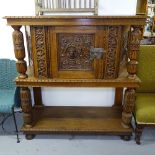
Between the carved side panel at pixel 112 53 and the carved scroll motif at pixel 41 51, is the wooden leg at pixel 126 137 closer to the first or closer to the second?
the carved side panel at pixel 112 53

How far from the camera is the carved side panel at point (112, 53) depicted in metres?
1.50

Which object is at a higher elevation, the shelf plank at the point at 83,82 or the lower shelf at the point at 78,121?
the shelf plank at the point at 83,82

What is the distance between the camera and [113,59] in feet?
5.16

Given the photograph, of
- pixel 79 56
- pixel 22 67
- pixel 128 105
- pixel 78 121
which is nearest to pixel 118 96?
pixel 128 105

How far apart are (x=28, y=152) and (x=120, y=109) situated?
3.39ft

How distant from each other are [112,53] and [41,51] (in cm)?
55

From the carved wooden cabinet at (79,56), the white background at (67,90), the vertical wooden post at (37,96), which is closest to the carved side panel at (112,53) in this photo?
the carved wooden cabinet at (79,56)

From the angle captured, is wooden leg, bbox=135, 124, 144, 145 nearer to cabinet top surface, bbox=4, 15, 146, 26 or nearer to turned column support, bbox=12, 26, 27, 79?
cabinet top surface, bbox=4, 15, 146, 26

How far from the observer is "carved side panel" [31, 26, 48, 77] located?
1.51 m

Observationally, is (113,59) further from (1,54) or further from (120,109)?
(1,54)

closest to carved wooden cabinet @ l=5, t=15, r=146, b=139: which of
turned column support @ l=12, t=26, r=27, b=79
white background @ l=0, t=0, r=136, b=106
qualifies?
turned column support @ l=12, t=26, r=27, b=79

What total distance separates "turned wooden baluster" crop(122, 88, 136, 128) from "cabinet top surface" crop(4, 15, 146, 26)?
579 millimetres

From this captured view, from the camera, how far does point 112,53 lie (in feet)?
5.11

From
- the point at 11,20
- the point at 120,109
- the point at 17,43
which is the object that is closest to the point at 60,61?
the point at 17,43
